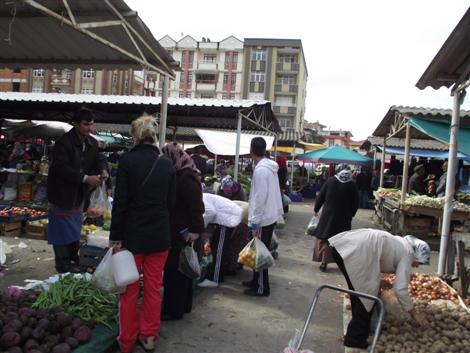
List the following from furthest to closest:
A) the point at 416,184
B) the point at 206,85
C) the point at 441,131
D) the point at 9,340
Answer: the point at 206,85 → the point at 416,184 → the point at 441,131 → the point at 9,340

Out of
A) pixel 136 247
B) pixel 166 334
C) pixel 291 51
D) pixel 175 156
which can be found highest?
pixel 291 51

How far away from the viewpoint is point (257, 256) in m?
4.92

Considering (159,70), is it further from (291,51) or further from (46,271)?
(291,51)

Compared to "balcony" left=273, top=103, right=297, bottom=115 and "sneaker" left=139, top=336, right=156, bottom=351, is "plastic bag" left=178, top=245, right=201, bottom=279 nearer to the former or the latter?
"sneaker" left=139, top=336, right=156, bottom=351

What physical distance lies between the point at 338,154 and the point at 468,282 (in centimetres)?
1190

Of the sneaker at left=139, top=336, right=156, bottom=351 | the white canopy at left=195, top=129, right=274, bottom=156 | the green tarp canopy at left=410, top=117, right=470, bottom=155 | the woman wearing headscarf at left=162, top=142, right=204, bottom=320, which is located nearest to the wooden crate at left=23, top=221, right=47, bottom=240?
the woman wearing headscarf at left=162, top=142, right=204, bottom=320

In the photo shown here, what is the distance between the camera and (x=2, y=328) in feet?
10.3

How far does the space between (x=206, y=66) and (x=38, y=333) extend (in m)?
62.1

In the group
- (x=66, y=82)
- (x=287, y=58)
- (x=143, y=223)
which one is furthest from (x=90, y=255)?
(x=287, y=58)

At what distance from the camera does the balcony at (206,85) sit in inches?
2474

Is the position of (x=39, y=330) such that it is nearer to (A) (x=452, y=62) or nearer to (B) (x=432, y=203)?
(A) (x=452, y=62)

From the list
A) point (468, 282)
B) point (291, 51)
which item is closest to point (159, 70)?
point (468, 282)

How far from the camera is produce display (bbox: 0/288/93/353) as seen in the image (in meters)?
3.01

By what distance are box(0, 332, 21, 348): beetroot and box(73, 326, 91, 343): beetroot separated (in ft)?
1.33
